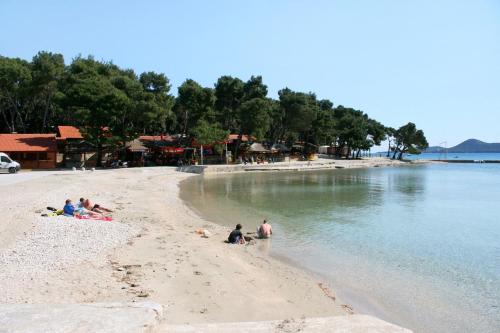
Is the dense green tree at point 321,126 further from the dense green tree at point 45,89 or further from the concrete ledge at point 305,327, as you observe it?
the concrete ledge at point 305,327

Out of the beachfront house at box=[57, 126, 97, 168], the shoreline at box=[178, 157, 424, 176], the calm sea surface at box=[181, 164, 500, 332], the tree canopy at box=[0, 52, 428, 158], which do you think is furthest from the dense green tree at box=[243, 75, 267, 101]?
the calm sea surface at box=[181, 164, 500, 332]

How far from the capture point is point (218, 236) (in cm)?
1617

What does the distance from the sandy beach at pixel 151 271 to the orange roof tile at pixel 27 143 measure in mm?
31298

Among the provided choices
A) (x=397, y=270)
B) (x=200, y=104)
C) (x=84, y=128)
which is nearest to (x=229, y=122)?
(x=200, y=104)

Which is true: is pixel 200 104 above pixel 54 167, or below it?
above

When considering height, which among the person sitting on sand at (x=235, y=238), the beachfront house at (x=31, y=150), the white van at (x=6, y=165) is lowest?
the person sitting on sand at (x=235, y=238)

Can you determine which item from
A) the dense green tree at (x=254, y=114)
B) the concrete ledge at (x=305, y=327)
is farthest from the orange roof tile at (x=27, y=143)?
the concrete ledge at (x=305, y=327)

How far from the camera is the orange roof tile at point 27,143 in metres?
44.7

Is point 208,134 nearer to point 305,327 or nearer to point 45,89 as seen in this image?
point 45,89

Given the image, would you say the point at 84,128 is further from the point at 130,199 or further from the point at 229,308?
the point at 229,308

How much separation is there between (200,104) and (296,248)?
4607 centimetres

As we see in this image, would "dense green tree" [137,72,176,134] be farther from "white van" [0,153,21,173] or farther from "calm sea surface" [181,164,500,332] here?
"calm sea surface" [181,164,500,332]

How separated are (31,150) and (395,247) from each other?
140ft

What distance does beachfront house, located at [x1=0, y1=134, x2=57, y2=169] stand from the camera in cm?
4488
